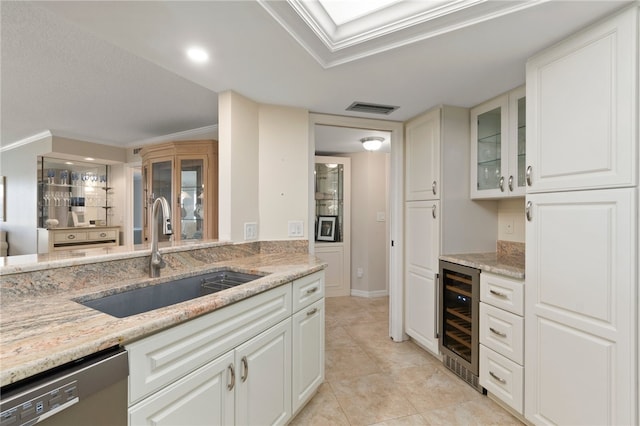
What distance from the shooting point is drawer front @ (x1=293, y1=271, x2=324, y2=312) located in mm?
1675

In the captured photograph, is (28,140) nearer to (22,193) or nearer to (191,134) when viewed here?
(22,193)

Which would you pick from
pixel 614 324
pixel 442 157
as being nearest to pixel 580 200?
pixel 614 324

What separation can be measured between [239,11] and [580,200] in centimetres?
180

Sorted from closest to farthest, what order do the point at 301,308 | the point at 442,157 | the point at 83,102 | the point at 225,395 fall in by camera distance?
1. the point at 225,395
2. the point at 301,308
3. the point at 442,157
4. the point at 83,102

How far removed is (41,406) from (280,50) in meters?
1.65

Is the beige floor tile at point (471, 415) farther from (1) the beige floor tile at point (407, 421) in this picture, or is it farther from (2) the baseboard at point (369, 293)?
(2) the baseboard at point (369, 293)

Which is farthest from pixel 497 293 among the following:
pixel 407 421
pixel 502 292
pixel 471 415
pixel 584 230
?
pixel 407 421

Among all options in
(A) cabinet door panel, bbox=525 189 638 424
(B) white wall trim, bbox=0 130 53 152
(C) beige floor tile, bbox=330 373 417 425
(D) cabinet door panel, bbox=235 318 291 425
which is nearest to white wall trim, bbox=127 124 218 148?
(B) white wall trim, bbox=0 130 53 152

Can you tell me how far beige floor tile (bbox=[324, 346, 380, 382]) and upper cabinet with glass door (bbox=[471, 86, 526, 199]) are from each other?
164cm

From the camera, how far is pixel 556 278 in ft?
4.97

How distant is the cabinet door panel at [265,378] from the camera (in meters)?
1.28

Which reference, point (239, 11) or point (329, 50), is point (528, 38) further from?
point (239, 11)

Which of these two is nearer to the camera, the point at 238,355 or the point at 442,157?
the point at 238,355

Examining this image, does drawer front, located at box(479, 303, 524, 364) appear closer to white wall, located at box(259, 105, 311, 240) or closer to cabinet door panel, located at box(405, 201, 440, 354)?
cabinet door panel, located at box(405, 201, 440, 354)
